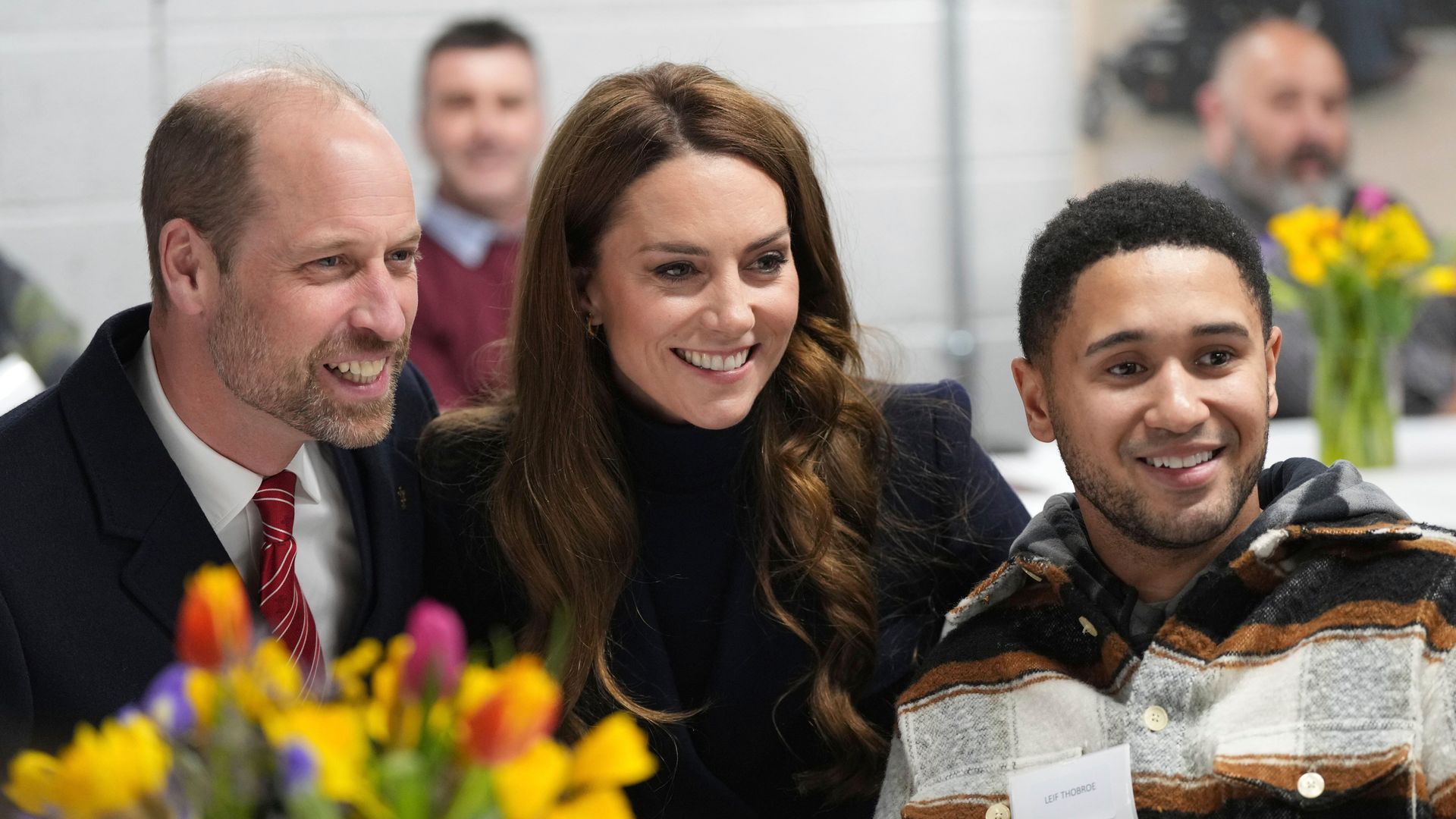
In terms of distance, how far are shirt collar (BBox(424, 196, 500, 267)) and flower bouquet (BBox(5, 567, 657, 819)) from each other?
10.3ft

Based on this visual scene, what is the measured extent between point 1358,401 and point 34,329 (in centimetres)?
333

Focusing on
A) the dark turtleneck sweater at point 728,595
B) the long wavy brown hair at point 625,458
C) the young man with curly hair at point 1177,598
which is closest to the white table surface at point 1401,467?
the dark turtleneck sweater at point 728,595

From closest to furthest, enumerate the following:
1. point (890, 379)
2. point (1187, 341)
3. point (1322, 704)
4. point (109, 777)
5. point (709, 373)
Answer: point (109, 777)
point (1322, 704)
point (1187, 341)
point (709, 373)
point (890, 379)

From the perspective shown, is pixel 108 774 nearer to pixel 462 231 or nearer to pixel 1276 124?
pixel 462 231

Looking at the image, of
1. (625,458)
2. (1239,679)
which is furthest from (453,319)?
(1239,679)

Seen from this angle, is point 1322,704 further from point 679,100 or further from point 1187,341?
point 679,100

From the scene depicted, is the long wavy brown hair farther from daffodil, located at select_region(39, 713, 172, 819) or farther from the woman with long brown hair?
daffodil, located at select_region(39, 713, 172, 819)

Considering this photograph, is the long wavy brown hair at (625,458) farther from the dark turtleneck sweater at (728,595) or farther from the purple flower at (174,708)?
the purple flower at (174,708)

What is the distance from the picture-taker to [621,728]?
2.73 ft

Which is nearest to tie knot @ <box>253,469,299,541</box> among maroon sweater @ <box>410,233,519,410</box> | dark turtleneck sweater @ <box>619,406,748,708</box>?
dark turtleneck sweater @ <box>619,406,748,708</box>

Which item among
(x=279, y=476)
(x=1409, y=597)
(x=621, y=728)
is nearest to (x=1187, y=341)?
(x=1409, y=597)

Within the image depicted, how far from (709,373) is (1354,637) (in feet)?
2.61

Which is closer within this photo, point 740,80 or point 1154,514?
point 1154,514

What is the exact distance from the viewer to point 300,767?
0.79 m
